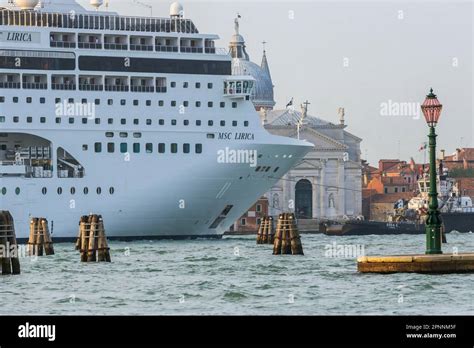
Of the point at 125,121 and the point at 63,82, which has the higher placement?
the point at 63,82

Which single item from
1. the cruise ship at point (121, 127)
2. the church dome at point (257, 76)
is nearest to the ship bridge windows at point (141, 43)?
the cruise ship at point (121, 127)

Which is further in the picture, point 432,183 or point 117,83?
point 117,83

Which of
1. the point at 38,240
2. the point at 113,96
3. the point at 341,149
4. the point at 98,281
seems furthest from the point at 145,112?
the point at 341,149

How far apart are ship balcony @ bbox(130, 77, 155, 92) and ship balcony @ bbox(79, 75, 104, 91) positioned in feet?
4.29

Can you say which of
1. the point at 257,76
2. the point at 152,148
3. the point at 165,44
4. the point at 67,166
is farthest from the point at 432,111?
the point at 257,76

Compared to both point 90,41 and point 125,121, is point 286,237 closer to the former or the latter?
point 125,121

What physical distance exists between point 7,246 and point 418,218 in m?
73.6

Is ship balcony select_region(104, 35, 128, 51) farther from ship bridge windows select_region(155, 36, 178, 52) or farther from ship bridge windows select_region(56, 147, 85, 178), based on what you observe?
ship bridge windows select_region(56, 147, 85, 178)

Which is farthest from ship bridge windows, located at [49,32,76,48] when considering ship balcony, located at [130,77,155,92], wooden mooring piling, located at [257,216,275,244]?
wooden mooring piling, located at [257,216,275,244]

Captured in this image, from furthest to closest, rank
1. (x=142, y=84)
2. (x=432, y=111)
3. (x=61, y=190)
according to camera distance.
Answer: (x=142, y=84) → (x=61, y=190) → (x=432, y=111)

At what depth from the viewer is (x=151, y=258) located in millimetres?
53906

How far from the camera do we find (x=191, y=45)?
69.1 metres
